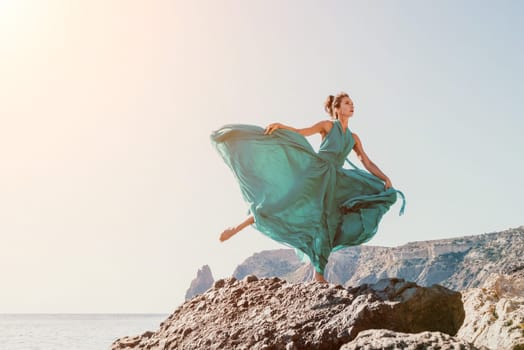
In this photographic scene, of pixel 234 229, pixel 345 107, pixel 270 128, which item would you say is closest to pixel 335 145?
pixel 345 107

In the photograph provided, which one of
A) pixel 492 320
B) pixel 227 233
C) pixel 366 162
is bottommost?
pixel 492 320

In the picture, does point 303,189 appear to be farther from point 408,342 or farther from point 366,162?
point 408,342

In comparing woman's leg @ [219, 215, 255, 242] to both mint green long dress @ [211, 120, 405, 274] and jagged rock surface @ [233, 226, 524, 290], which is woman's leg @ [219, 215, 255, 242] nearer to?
mint green long dress @ [211, 120, 405, 274]

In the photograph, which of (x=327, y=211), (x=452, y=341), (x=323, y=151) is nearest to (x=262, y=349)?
(x=452, y=341)

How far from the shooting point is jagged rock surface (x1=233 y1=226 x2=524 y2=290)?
60.5m

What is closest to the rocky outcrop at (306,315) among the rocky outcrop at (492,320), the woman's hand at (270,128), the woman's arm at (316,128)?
the rocky outcrop at (492,320)

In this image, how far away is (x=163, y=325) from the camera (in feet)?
22.2

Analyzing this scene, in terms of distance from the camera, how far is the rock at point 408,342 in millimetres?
3402

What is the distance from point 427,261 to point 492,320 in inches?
3088

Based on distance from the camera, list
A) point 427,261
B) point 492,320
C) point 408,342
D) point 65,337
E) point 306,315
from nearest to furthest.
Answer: point 408,342, point 306,315, point 492,320, point 65,337, point 427,261

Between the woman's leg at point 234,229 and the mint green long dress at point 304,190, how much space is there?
94 mm

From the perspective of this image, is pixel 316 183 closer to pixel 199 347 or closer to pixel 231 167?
pixel 231 167

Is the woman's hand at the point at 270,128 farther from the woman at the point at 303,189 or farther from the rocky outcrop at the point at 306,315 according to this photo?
the rocky outcrop at the point at 306,315

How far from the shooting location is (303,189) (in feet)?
24.4
